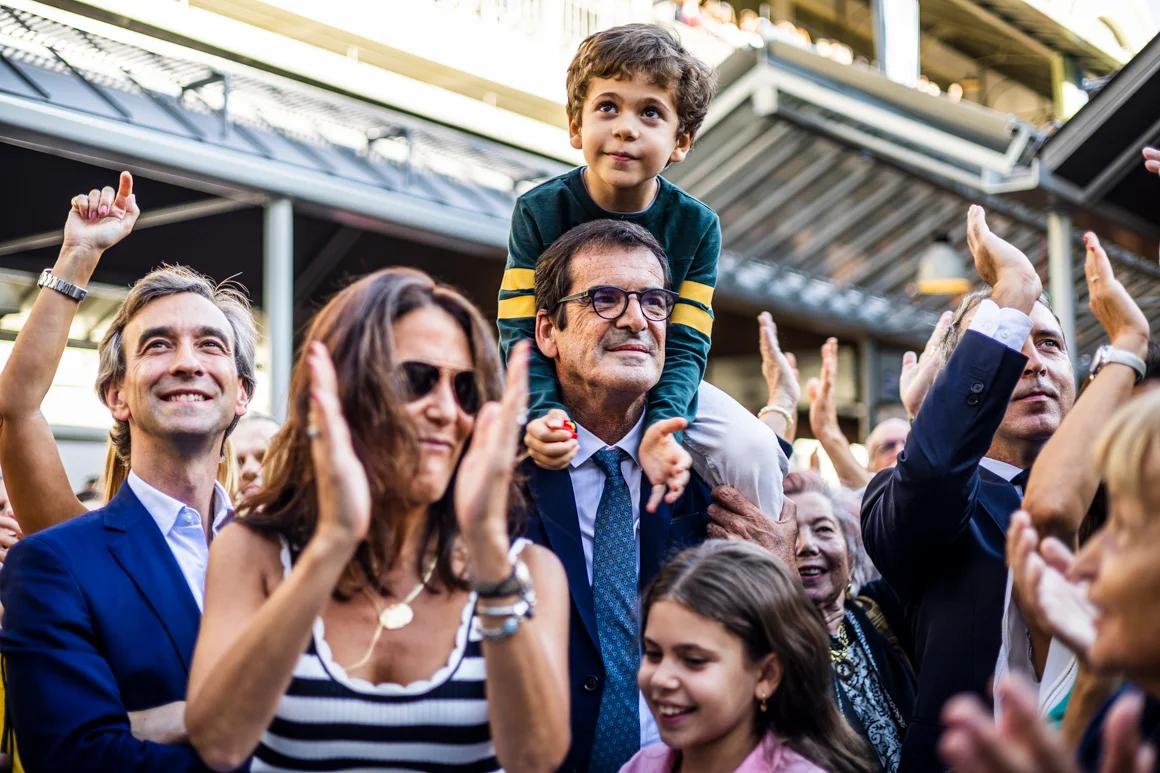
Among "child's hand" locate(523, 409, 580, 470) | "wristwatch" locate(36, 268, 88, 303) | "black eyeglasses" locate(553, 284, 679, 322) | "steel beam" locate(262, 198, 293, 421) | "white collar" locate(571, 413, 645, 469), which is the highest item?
"steel beam" locate(262, 198, 293, 421)

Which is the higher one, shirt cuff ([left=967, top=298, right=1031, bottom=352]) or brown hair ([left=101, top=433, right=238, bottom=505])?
shirt cuff ([left=967, top=298, right=1031, bottom=352])

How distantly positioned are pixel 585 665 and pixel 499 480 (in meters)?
0.97

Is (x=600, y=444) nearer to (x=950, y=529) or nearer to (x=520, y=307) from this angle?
(x=520, y=307)

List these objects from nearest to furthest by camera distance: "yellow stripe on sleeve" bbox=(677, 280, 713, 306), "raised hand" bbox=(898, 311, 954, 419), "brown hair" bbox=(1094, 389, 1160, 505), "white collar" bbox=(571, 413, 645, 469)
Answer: "brown hair" bbox=(1094, 389, 1160, 505) < "white collar" bbox=(571, 413, 645, 469) < "raised hand" bbox=(898, 311, 954, 419) < "yellow stripe on sleeve" bbox=(677, 280, 713, 306)

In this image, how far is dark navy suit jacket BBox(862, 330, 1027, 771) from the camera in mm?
2756

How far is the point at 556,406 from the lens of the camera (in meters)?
3.06

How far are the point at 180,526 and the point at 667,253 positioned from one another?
143cm

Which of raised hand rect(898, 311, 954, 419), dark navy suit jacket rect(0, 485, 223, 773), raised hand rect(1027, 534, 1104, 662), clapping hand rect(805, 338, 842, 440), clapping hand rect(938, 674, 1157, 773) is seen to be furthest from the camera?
clapping hand rect(805, 338, 842, 440)

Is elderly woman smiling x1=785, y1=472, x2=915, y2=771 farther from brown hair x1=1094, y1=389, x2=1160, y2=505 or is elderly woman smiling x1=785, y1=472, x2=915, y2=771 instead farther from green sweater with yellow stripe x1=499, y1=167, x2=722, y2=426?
brown hair x1=1094, y1=389, x2=1160, y2=505

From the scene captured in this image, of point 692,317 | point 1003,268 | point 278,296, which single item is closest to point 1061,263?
point 278,296

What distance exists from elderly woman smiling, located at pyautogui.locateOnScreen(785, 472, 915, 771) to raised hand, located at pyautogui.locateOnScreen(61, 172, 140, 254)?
2.09 meters

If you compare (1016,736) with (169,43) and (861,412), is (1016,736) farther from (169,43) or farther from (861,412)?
(861,412)

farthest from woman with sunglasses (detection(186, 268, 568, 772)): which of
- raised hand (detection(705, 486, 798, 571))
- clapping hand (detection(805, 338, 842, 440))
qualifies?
clapping hand (detection(805, 338, 842, 440))

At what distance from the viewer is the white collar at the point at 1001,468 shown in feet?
10.6
